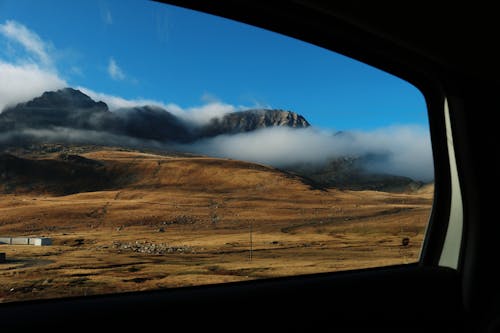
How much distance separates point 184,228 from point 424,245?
12.0ft

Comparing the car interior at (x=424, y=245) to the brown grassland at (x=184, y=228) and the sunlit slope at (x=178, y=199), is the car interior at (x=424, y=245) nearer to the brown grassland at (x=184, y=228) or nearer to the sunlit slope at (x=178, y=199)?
the brown grassland at (x=184, y=228)

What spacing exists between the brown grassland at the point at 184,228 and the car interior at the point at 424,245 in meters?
0.20

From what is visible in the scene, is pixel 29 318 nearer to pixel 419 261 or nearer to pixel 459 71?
pixel 419 261

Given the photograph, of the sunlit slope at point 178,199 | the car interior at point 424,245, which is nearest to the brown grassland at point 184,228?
the sunlit slope at point 178,199

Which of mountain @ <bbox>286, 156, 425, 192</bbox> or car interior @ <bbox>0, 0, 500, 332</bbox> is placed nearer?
car interior @ <bbox>0, 0, 500, 332</bbox>

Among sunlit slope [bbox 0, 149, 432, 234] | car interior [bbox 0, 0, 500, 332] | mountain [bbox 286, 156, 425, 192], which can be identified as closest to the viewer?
car interior [bbox 0, 0, 500, 332]

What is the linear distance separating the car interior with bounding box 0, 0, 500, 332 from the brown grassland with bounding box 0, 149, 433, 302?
0.20 meters

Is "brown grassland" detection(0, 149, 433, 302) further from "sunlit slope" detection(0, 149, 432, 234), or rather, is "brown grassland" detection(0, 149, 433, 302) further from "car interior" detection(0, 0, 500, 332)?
"car interior" detection(0, 0, 500, 332)

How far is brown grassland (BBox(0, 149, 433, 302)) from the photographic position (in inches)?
88.2

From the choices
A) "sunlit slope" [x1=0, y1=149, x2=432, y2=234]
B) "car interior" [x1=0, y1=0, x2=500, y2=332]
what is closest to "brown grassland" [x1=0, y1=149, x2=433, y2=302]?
"sunlit slope" [x1=0, y1=149, x2=432, y2=234]

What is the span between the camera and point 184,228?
5.85 metres

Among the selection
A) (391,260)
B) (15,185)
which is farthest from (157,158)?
(391,260)

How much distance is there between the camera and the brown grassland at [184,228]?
7.35ft

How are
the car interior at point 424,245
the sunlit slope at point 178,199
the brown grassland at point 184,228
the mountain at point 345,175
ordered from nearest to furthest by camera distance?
the car interior at point 424,245
the brown grassland at point 184,228
the sunlit slope at point 178,199
the mountain at point 345,175
